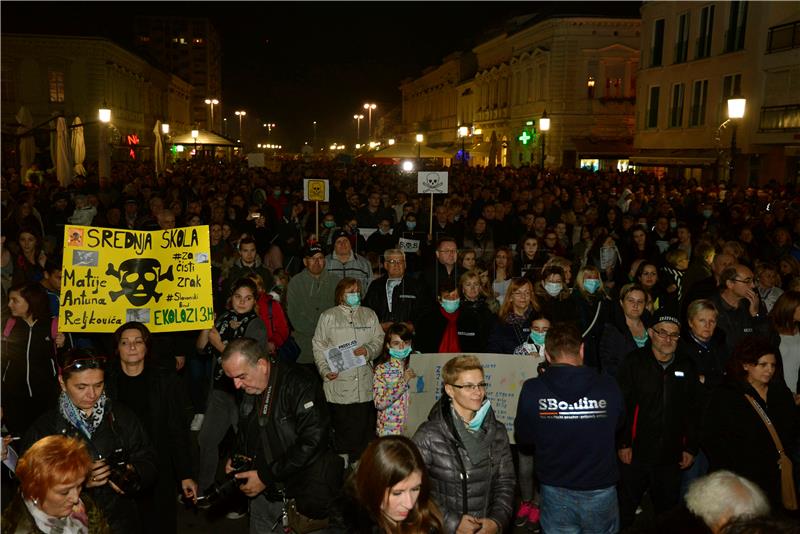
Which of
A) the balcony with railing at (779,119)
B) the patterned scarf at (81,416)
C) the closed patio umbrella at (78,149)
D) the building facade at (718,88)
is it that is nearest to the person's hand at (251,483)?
the patterned scarf at (81,416)

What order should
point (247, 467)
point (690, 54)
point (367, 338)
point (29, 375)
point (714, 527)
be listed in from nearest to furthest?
point (714, 527), point (247, 467), point (29, 375), point (367, 338), point (690, 54)

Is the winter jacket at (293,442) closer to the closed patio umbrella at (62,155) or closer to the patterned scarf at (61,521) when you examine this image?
the patterned scarf at (61,521)

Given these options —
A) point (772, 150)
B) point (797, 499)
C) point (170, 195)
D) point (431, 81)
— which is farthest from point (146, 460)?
point (431, 81)

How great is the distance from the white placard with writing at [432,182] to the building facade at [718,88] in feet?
45.6

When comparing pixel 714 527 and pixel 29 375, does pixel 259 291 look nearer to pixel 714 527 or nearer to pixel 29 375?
pixel 29 375

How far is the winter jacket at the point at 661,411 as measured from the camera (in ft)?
16.5

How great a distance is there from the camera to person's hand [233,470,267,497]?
419 centimetres

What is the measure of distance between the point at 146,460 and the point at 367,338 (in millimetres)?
2579

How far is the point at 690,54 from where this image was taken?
34781 mm

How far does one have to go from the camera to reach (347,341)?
6.44 meters

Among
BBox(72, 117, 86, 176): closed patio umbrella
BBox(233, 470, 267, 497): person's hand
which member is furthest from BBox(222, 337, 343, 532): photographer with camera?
BBox(72, 117, 86, 176): closed patio umbrella

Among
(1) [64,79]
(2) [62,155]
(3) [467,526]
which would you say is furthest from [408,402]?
(1) [64,79]

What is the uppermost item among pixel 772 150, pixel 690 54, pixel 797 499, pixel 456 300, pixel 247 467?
pixel 690 54

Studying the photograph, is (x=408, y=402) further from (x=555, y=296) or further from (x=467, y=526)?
(x=467, y=526)
